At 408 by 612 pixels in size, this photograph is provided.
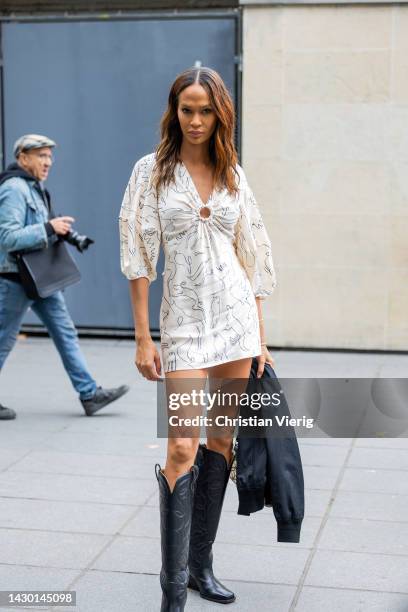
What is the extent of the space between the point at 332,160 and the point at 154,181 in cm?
582

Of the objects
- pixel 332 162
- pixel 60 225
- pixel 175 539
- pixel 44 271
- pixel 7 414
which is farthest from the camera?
pixel 332 162

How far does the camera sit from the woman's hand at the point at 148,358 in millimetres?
3701

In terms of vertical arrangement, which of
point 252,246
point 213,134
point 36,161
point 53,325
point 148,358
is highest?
point 36,161

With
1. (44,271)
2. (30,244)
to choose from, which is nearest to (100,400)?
(44,271)

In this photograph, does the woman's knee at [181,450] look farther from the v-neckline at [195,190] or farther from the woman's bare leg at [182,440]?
the v-neckline at [195,190]

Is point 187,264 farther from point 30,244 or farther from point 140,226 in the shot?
point 30,244

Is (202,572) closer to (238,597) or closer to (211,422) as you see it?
(238,597)

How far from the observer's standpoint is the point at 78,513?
16.6 ft

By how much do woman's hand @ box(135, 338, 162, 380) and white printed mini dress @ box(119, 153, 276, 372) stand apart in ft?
0.14

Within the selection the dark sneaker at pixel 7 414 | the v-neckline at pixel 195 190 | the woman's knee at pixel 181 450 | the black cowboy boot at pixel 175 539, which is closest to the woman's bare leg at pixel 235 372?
the woman's knee at pixel 181 450

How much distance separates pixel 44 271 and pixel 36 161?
70 cm

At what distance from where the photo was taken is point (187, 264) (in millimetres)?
3707

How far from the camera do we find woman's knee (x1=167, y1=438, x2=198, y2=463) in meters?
3.66

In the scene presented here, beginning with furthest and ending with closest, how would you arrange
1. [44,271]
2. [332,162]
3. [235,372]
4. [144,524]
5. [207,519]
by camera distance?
[332,162]
[44,271]
[144,524]
[207,519]
[235,372]
